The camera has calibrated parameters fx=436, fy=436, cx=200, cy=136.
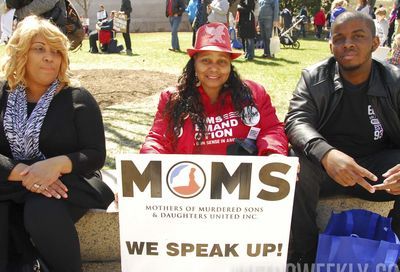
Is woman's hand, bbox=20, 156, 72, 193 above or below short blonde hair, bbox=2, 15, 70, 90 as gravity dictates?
below

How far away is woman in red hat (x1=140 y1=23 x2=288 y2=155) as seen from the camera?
2705 millimetres

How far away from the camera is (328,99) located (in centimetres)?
275

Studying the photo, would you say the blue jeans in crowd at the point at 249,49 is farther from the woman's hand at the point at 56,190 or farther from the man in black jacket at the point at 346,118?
the woman's hand at the point at 56,190

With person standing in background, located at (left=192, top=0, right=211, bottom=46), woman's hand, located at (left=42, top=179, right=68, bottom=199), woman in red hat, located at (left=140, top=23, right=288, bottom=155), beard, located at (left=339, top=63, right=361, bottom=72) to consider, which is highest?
person standing in background, located at (left=192, top=0, right=211, bottom=46)

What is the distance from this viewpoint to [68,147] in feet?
8.46

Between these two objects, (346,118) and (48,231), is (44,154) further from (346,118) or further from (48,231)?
(346,118)

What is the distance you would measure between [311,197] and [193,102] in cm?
94

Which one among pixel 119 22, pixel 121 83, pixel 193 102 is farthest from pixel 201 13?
pixel 193 102

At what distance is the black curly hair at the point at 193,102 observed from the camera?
2711 millimetres

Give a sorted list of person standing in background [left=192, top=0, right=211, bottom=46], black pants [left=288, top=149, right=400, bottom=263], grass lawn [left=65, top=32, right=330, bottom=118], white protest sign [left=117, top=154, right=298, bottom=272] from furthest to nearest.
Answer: person standing in background [left=192, top=0, right=211, bottom=46] → grass lawn [left=65, top=32, right=330, bottom=118] → black pants [left=288, top=149, right=400, bottom=263] → white protest sign [left=117, top=154, right=298, bottom=272]

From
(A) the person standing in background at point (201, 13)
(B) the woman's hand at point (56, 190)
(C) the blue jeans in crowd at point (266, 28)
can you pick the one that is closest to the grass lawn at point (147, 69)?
(C) the blue jeans in crowd at point (266, 28)

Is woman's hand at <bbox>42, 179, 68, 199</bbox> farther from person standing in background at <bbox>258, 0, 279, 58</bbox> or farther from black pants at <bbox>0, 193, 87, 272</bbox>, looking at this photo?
person standing in background at <bbox>258, 0, 279, 58</bbox>

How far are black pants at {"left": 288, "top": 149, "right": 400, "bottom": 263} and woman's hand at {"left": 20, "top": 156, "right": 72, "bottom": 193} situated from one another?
1.40m

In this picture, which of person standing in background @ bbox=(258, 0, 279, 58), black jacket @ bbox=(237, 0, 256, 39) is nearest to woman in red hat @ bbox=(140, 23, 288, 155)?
black jacket @ bbox=(237, 0, 256, 39)
